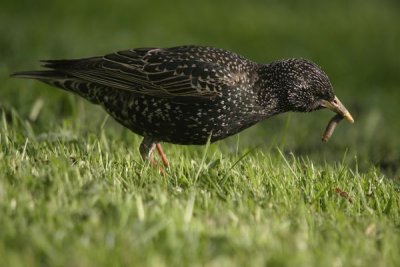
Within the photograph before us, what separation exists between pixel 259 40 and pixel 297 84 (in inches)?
296

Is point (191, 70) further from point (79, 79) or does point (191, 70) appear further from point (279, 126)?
point (279, 126)

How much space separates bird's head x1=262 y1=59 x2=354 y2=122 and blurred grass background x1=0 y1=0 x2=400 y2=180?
189 centimetres

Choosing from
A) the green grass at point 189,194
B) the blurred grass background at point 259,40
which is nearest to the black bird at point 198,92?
the green grass at point 189,194

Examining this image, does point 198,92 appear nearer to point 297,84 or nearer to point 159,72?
point 159,72

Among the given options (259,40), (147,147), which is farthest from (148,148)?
(259,40)

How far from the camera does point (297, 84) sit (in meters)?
6.33

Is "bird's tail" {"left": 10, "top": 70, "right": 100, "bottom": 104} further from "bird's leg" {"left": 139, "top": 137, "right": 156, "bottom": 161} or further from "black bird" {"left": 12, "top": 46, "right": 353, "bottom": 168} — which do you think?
"bird's leg" {"left": 139, "top": 137, "right": 156, "bottom": 161}

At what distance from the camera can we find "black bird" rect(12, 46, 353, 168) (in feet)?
20.1

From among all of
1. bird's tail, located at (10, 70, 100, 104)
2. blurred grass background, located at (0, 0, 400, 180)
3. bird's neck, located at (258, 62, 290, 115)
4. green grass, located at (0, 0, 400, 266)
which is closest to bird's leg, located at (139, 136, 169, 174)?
green grass, located at (0, 0, 400, 266)

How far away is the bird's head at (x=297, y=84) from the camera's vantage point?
6.33 metres

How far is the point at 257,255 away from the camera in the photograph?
3.93 metres

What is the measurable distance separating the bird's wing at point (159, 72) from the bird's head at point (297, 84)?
10.9 inches

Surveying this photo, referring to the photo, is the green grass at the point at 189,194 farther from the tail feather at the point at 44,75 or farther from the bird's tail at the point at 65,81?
the tail feather at the point at 44,75

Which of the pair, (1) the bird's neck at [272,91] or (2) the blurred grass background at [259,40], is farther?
(2) the blurred grass background at [259,40]
